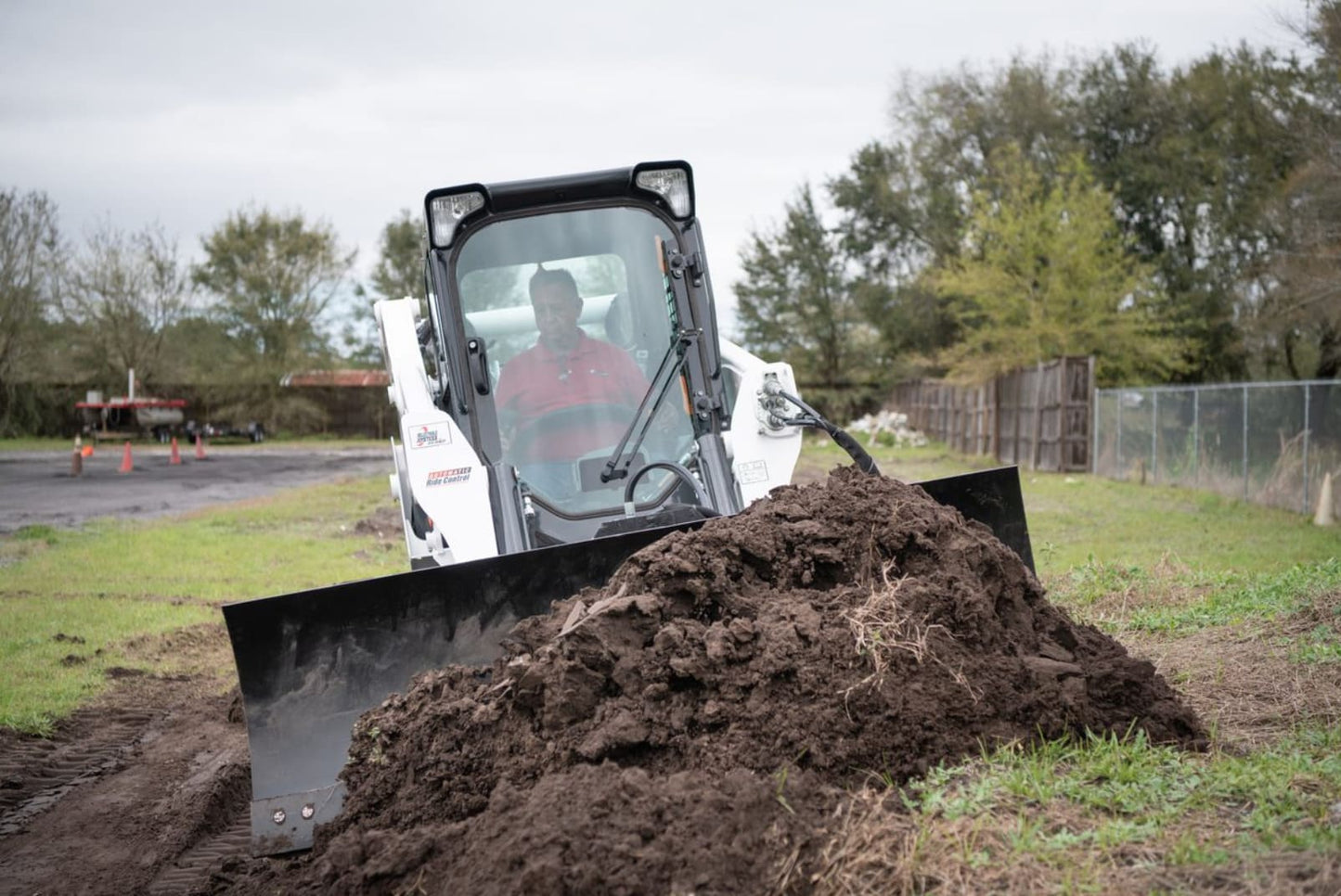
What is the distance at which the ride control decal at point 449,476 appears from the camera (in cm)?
569

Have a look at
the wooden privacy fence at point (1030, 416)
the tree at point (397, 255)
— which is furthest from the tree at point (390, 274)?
the wooden privacy fence at point (1030, 416)

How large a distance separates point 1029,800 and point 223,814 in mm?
3385

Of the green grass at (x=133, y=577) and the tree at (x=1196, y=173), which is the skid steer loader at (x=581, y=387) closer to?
the green grass at (x=133, y=577)

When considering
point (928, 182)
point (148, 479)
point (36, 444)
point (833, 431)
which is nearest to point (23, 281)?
point (36, 444)

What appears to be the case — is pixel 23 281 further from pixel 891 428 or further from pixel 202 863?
pixel 202 863

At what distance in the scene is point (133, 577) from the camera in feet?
35.5

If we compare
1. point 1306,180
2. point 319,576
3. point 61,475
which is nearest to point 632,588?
point 319,576

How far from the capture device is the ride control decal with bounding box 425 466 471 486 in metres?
5.69

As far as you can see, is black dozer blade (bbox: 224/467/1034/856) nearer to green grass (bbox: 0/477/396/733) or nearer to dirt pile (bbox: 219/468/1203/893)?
dirt pile (bbox: 219/468/1203/893)

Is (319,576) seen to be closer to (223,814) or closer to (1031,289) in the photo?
(223,814)

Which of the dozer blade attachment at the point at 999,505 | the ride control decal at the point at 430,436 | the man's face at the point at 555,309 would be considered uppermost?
the man's face at the point at 555,309

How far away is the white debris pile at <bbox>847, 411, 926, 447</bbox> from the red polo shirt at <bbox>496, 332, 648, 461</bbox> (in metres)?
30.4

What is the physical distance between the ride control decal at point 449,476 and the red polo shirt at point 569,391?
1.62 feet

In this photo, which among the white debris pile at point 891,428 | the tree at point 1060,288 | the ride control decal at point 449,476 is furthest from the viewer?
the white debris pile at point 891,428
